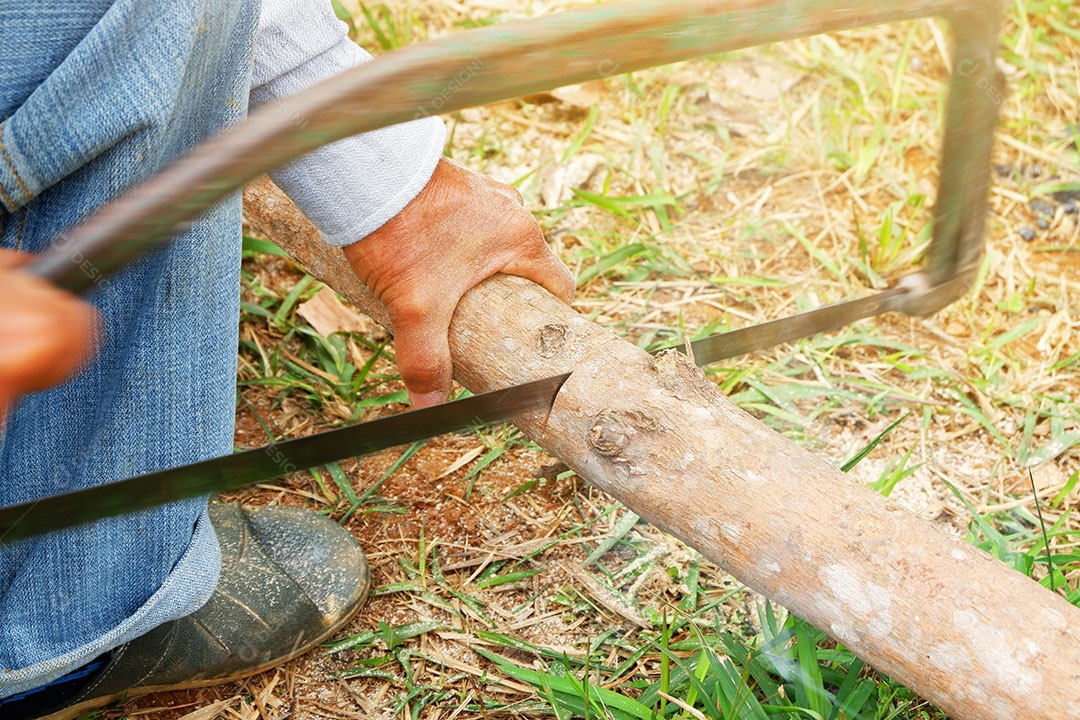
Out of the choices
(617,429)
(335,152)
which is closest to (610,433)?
(617,429)

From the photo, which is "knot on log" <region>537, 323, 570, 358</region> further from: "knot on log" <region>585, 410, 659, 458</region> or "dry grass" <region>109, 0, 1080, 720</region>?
"dry grass" <region>109, 0, 1080, 720</region>

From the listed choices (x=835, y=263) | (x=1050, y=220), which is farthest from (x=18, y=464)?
(x=1050, y=220)

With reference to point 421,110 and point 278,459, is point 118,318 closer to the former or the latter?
point 278,459

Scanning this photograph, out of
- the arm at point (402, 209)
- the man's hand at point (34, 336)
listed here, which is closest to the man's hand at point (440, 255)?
the arm at point (402, 209)

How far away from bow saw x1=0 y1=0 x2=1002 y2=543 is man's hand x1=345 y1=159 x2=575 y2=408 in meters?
0.20

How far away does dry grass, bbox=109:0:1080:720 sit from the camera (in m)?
1.58

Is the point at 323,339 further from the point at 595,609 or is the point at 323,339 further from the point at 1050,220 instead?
the point at 1050,220

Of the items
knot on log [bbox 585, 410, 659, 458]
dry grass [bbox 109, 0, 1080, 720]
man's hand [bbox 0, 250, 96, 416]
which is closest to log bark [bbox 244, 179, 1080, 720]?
knot on log [bbox 585, 410, 659, 458]

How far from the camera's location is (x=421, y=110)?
83 cm

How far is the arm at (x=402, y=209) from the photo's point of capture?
4.28ft

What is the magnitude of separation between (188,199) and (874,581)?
78cm

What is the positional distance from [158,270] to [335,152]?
0.27 meters

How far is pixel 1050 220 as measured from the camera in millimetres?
2359

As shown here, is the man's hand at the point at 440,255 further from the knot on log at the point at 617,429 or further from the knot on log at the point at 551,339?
the knot on log at the point at 617,429
